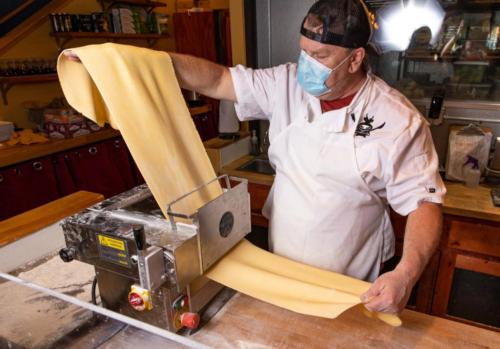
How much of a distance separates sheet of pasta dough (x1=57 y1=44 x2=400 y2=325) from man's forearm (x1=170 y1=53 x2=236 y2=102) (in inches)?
3.5

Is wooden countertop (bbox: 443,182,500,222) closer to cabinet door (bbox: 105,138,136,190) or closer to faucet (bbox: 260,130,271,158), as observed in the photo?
faucet (bbox: 260,130,271,158)

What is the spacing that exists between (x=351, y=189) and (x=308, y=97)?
0.33 m

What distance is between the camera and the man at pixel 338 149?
106cm

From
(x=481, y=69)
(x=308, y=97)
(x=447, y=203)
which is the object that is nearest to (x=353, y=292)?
(x=308, y=97)

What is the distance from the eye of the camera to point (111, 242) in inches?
31.9

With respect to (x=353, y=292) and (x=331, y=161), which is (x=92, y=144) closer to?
(x=331, y=161)

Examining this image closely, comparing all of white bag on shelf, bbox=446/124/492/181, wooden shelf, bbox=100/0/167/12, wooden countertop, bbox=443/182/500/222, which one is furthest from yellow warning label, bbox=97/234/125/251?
wooden shelf, bbox=100/0/167/12

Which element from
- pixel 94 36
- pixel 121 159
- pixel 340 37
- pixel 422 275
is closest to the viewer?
pixel 340 37

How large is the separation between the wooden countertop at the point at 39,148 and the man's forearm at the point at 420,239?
7.83ft

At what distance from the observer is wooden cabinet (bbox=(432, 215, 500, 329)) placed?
1.71 meters

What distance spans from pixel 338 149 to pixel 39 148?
7.29ft

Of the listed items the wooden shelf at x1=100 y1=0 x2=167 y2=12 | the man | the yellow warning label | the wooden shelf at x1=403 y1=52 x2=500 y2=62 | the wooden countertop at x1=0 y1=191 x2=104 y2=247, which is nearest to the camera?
the yellow warning label

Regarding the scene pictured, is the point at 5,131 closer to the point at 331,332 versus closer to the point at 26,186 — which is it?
the point at 26,186

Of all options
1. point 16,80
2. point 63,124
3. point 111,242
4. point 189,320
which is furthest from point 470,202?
point 16,80
